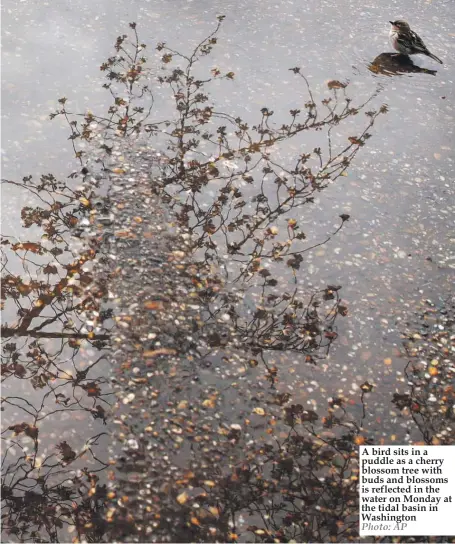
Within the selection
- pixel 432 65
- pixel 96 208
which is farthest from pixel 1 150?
pixel 432 65

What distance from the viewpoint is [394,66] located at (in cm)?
662

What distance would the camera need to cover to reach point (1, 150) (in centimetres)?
479

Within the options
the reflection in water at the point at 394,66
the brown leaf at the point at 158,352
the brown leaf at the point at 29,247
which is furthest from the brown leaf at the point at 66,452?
the reflection in water at the point at 394,66

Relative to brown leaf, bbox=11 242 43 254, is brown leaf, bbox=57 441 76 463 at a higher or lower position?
lower

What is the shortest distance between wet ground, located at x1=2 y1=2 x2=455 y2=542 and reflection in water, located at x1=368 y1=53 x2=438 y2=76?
0.07 m

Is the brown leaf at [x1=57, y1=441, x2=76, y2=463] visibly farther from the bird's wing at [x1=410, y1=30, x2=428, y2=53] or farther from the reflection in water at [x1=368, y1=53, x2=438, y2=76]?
the bird's wing at [x1=410, y1=30, x2=428, y2=53]

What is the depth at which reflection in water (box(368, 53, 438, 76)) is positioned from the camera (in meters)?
6.54

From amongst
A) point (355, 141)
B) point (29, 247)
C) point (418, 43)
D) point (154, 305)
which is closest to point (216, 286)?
point (154, 305)

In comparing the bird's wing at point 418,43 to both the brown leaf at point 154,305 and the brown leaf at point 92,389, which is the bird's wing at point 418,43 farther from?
the brown leaf at point 92,389

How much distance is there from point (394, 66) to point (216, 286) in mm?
4252

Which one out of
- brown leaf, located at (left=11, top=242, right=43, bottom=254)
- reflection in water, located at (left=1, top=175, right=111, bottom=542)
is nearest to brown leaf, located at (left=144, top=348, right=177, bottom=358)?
reflection in water, located at (left=1, top=175, right=111, bottom=542)

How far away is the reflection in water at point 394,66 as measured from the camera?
654cm

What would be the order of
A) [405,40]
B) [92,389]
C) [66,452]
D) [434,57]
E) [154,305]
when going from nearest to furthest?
1. [66,452]
2. [92,389]
3. [154,305]
4. [405,40]
5. [434,57]

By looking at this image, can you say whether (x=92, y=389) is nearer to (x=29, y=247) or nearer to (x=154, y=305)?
(x=154, y=305)
